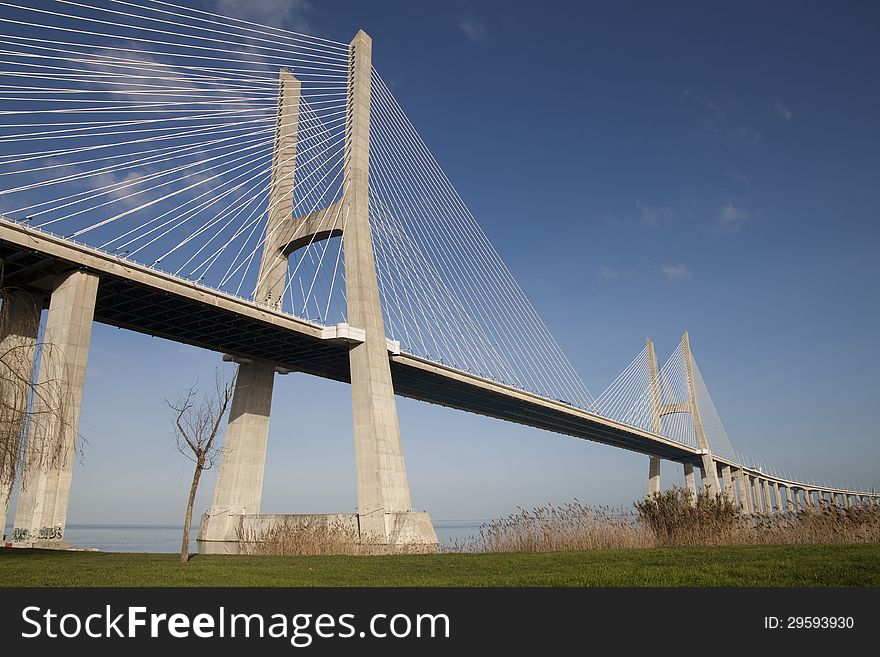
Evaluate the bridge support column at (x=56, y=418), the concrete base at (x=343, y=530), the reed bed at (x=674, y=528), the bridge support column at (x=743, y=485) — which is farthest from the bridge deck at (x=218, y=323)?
the bridge support column at (x=743, y=485)

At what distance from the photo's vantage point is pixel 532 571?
933 cm

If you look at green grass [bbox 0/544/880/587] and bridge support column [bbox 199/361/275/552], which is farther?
bridge support column [bbox 199/361/275/552]

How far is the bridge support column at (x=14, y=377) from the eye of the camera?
1149 cm

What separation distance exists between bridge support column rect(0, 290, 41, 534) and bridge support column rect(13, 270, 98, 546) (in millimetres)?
830

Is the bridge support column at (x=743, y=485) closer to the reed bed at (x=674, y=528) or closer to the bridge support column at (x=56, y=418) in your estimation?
the reed bed at (x=674, y=528)

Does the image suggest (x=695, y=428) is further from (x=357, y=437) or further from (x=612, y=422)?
(x=357, y=437)

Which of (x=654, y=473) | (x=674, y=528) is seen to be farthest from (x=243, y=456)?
(x=654, y=473)

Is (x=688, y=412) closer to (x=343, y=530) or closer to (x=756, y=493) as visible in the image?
(x=756, y=493)

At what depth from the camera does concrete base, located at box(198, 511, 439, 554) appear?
2484 cm

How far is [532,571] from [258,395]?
25315 mm

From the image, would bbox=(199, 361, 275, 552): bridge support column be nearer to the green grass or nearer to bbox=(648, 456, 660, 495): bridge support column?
the green grass

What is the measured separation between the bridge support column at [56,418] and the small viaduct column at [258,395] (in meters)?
9.76

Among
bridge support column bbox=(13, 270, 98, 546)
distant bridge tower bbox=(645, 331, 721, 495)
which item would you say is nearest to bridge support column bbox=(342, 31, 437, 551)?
bridge support column bbox=(13, 270, 98, 546)
